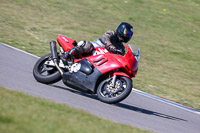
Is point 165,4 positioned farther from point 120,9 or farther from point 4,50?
point 4,50

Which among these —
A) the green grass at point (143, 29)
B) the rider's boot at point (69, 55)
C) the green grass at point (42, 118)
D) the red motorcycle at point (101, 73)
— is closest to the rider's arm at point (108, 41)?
the red motorcycle at point (101, 73)

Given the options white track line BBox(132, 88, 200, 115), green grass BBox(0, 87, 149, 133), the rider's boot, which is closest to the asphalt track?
white track line BBox(132, 88, 200, 115)

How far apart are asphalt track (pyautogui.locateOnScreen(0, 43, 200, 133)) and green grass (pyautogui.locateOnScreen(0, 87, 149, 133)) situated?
802 millimetres

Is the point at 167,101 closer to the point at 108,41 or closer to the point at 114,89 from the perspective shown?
the point at 114,89

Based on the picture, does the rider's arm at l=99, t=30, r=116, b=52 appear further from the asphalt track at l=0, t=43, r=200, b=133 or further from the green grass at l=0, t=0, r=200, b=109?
the green grass at l=0, t=0, r=200, b=109

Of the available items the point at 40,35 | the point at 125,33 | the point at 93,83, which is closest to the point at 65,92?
the point at 93,83

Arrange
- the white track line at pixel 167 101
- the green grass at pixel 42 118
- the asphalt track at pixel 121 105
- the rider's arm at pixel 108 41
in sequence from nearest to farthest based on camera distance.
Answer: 1. the green grass at pixel 42 118
2. the asphalt track at pixel 121 105
3. the rider's arm at pixel 108 41
4. the white track line at pixel 167 101

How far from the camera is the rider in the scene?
6.86 meters

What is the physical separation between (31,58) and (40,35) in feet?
11.2

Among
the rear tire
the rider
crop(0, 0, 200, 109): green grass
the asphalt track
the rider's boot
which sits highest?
the rider

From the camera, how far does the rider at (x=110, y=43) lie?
22.5 ft

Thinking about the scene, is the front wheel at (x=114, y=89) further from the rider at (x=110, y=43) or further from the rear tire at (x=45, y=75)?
the rear tire at (x=45, y=75)

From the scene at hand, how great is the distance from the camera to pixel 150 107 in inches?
300

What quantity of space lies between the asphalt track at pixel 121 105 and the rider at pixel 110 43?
0.89 meters
